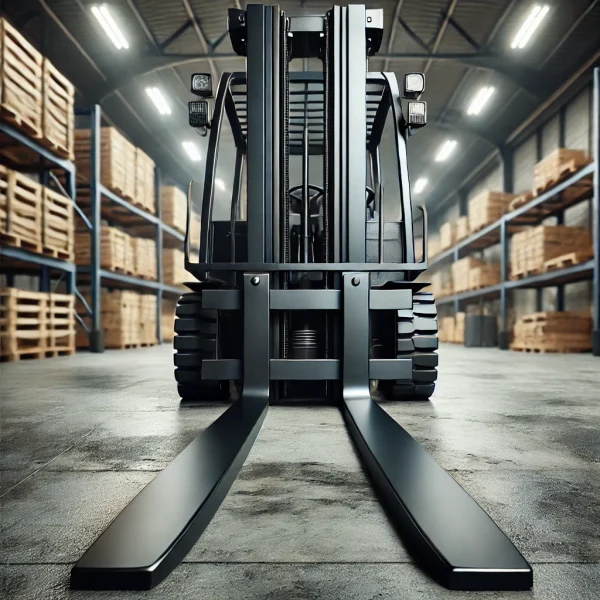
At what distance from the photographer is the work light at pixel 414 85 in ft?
11.5

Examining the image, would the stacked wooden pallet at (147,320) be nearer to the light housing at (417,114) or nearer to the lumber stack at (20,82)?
the lumber stack at (20,82)

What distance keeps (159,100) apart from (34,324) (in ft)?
24.1

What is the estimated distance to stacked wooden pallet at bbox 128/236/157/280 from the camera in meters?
12.4

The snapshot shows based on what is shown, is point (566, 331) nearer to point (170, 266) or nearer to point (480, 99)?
point (480, 99)

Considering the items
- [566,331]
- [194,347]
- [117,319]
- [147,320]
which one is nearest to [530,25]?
[566,331]

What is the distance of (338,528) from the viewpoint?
134cm

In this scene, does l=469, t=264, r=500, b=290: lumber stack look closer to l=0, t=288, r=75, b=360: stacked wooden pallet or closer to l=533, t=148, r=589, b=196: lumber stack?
l=533, t=148, r=589, b=196: lumber stack

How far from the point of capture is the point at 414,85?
351 cm

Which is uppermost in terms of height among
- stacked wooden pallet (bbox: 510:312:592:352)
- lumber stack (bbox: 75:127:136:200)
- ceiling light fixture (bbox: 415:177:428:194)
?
ceiling light fixture (bbox: 415:177:428:194)

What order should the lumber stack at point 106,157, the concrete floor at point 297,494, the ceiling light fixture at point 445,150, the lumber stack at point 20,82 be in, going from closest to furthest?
the concrete floor at point 297,494 < the lumber stack at point 20,82 < the lumber stack at point 106,157 < the ceiling light fixture at point 445,150

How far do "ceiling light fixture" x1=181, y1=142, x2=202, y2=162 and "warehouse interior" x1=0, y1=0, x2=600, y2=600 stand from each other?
24 centimetres

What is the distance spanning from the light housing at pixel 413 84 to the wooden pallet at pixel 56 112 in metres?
6.69

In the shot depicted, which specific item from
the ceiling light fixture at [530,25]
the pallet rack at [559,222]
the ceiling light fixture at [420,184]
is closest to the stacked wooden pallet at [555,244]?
the pallet rack at [559,222]

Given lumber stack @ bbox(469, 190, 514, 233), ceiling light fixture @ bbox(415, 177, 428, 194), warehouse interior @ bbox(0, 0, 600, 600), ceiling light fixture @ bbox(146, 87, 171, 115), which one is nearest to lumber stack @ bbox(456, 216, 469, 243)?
warehouse interior @ bbox(0, 0, 600, 600)
